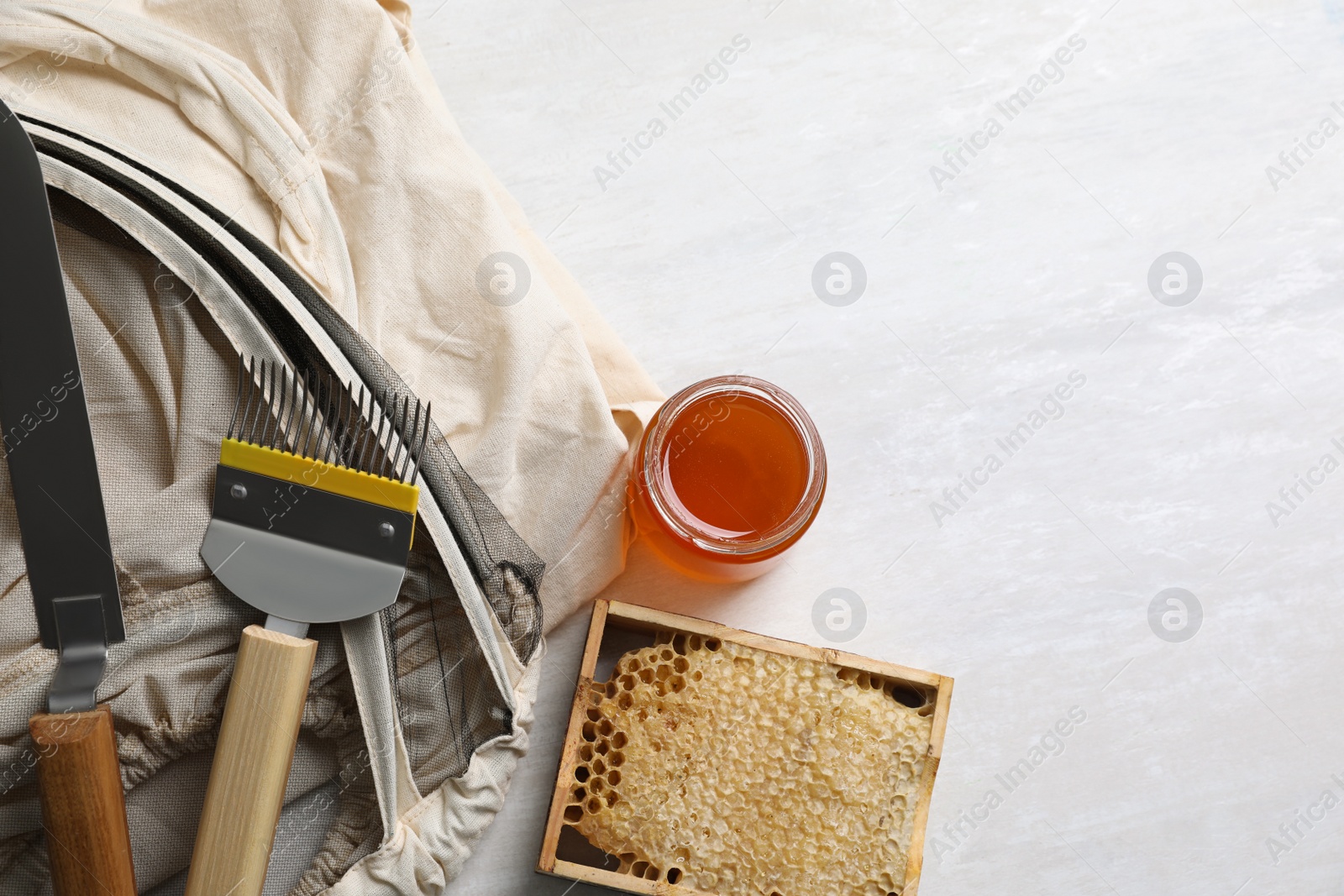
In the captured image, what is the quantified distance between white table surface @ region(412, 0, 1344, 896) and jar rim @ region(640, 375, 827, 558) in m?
0.11

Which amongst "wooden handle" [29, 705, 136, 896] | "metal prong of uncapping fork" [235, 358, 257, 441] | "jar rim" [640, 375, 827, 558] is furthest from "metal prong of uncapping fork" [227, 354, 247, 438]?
"jar rim" [640, 375, 827, 558]

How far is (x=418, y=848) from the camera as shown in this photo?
0.72m

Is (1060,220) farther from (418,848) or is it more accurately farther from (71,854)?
(71,854)

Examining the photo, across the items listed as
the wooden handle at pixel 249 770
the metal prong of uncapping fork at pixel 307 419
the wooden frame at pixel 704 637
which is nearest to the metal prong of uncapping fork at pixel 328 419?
the metal prong of uncapping fork at pixel 307 419

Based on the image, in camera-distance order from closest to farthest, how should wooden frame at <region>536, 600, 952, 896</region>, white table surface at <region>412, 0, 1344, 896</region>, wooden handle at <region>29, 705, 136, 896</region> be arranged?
wooden handle at <region>29, 705, 136, 896</region> → wooden frame at <region>536, 600, 952, 896</region> → white table surface at <region>412, 0, 1344, 896</region>

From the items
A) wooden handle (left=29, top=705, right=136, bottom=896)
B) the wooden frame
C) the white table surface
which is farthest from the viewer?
the white table surface

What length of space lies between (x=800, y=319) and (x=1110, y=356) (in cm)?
34

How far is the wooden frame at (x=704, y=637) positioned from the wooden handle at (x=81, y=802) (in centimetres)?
31

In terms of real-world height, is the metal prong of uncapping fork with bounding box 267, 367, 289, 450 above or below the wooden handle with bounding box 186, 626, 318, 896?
above

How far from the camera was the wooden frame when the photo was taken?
734 mm

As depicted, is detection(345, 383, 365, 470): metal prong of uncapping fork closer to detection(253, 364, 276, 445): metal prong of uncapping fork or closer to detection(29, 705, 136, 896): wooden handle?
detection(253, 364, 276, 445): metal prong of uncapping fork

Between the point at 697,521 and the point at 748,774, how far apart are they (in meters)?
0.22

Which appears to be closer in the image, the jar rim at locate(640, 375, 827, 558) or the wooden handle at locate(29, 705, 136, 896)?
the wooden handle at locate(29, 705, 136, 896)

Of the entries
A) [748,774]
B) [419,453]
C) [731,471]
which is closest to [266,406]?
[419,453]
